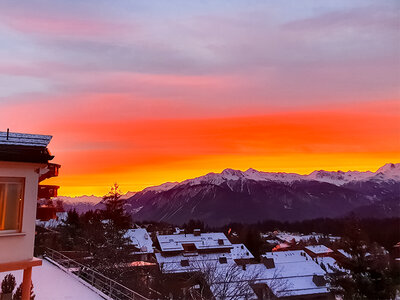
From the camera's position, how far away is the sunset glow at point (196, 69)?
14383 mm

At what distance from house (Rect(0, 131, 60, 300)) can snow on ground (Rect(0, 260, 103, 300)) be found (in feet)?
11.3

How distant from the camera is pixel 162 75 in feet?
57.8

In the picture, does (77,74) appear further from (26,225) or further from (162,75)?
(26,225)

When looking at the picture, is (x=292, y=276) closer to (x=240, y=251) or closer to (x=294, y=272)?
(x=294, y=272)

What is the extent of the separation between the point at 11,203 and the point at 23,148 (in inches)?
54.9

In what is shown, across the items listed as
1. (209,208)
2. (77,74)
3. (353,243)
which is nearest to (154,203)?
(209,208)

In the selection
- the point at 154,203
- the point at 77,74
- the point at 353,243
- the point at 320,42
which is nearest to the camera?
the point at 320,42

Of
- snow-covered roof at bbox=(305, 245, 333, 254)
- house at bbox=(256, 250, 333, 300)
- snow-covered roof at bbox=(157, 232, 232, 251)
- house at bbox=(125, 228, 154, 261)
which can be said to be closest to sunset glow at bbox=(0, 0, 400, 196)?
house at bbox=(256, 250, 333, 300)

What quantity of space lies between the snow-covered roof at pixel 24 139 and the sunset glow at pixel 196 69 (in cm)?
Answer: 658

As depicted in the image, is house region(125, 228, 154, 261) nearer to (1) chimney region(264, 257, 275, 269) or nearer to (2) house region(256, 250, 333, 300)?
(2) house region(256, 250, 333, 300)

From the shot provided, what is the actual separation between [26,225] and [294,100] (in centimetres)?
1468

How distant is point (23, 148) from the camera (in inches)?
357

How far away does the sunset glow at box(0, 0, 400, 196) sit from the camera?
1438 cm

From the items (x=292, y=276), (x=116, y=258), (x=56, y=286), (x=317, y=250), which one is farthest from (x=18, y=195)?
(x=317, y=250)
